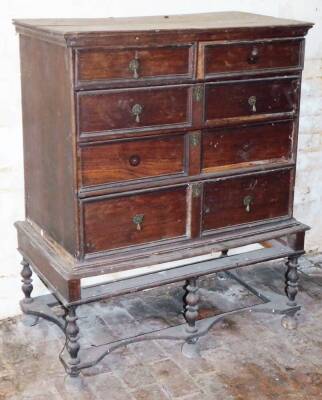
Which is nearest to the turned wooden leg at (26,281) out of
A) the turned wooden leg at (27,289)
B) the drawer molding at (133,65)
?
the turned wooden leg at (27,289)

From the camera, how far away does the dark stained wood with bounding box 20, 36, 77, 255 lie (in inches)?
116

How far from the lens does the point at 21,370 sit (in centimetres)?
339

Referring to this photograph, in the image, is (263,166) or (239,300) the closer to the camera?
(263,166)

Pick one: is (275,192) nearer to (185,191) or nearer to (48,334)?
(185,191)

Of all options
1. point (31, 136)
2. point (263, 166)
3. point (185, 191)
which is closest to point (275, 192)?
point (263, 166)

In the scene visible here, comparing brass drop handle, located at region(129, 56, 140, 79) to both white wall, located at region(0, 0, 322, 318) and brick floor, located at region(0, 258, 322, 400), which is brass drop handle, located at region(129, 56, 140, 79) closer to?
white wall, located at region(0, 0, 322, 318)

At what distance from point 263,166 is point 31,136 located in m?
1.19

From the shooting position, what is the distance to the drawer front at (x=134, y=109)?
9.52ft

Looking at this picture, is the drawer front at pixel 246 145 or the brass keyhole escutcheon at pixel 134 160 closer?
the brass keyhole escutcheon at pixel 134 160

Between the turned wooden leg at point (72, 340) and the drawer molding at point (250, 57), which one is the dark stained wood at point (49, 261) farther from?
the drawer molding at point (250, 57)

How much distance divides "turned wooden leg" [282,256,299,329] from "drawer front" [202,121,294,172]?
1.97ft

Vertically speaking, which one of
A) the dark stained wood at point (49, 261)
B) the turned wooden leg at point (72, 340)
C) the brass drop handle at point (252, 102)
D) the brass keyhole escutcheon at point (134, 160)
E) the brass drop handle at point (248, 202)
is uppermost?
the brass drop handle at point (252, 102)

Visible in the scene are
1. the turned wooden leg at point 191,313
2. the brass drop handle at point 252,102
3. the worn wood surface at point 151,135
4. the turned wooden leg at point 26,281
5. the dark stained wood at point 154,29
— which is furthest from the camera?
the turned wooden leg at point 26,281

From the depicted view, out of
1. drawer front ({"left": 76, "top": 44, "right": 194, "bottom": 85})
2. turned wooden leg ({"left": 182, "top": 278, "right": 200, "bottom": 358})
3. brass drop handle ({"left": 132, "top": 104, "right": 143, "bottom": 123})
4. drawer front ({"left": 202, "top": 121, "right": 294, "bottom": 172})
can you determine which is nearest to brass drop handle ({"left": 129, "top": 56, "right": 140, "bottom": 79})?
drawer front ({"left": 76, "top": 44, "right": 194, "bottom": 85})
